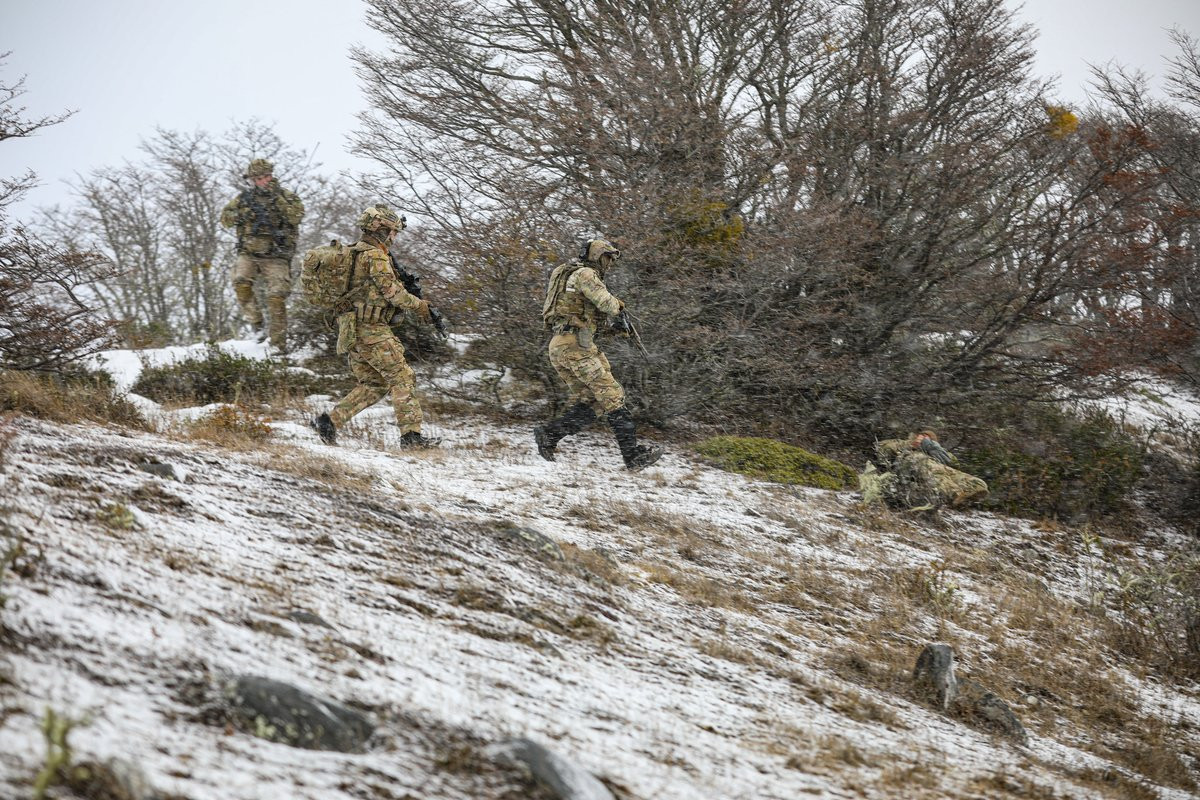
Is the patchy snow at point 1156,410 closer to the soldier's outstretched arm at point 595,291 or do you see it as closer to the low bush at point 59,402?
the soldier's outstretched arm at point 595,291

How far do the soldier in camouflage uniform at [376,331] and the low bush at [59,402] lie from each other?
1.50 metres

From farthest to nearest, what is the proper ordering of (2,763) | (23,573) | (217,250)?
(217,250), (23,573), (2,763)

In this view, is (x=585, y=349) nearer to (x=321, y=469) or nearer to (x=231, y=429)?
(x=321, y=469)

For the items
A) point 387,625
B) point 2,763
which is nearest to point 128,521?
point 387,625

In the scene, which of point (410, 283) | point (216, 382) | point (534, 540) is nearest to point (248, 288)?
point (216, 382)

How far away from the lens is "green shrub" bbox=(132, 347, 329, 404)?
898 centimetres

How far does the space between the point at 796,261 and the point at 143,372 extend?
24.1 feet

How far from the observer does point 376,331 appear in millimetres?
7102

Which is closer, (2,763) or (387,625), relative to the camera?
(2,763)

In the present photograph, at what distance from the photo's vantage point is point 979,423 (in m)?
9.84

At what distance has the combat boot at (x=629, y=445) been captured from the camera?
24.2 ft

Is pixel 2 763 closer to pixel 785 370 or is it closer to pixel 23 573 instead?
pixel 23 573

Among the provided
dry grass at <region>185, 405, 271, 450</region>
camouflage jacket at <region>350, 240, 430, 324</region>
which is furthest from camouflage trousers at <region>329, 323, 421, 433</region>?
dry grass at <region>185, 405, 271, 450</region>

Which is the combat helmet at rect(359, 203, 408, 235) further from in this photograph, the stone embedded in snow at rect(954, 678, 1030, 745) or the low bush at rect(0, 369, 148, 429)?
the stone embedded in snow at rect(954, 678, 1030, 745)
